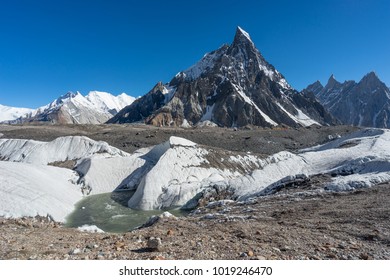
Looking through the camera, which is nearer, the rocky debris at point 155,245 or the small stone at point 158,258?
the small stone at point 158,258

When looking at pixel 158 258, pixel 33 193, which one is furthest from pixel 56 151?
pixel 158 258

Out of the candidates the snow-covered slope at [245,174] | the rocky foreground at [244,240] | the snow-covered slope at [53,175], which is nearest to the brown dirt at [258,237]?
the rocky foreground at [244,240]

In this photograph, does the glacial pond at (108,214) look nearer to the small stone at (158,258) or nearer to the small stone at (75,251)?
the small stone at (75,251)

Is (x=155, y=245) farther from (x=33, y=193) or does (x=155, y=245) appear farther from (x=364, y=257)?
(x=33, y=193)

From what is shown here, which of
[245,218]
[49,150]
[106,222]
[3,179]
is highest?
[49,150]
